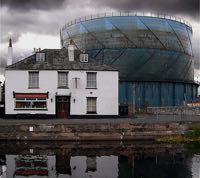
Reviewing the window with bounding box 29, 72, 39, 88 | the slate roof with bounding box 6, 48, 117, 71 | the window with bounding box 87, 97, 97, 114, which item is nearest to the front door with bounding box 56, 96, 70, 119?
the window with bounding box 87, 97, 97, 114

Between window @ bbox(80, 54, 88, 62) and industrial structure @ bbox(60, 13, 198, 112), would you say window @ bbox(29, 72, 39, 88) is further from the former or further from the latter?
industrial structure @ bbox(60, 13, 198, 112)

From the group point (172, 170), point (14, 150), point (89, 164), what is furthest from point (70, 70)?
point (172, 170)

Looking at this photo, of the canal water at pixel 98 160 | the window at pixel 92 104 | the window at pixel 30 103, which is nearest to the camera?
the canal water at pixel 98 160

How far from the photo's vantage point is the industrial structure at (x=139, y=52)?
79500 millimetres

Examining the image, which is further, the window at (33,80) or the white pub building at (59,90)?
the window at (33,80)

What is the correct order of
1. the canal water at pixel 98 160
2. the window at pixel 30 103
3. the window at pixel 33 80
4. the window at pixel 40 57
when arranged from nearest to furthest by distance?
the canal water at pixel 98 160 < the window at pixel 30 103 < the window at pixel 33 80 < the window at pixel 40 57

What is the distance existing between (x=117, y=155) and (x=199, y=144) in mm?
8469

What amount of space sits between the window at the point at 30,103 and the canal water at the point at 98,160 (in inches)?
389

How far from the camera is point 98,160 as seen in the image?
23.4 m

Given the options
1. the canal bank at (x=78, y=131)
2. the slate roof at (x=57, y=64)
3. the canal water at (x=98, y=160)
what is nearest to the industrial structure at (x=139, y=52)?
the slate roof at (x=57, y=64)

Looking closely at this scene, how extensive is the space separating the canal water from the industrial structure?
163ft

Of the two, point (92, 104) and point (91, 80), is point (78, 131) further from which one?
point (91, 80)

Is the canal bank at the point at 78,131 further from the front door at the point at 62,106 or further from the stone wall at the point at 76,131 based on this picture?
the front door at the point at 62,106

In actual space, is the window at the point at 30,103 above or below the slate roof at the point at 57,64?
below
